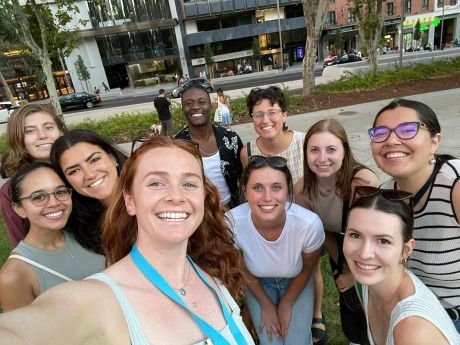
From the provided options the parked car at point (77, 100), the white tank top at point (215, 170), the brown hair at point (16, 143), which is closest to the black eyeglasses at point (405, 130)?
the white tank top at point (215, 170)

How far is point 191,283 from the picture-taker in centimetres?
168

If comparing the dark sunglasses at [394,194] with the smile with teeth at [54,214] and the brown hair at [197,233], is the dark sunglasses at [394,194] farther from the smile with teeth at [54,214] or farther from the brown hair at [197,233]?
the smile with teeth at [54,214]

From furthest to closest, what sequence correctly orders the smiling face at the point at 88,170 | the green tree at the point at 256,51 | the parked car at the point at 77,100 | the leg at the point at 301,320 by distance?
the green tree at the point at 256,51 < the parked car at the point at 77,100 < the leg at the point at 301,320 < the smiling face at the point at 88,170

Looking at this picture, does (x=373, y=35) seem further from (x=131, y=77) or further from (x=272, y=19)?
(x=131, y=77)

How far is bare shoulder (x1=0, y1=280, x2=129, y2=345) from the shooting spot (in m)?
1.03

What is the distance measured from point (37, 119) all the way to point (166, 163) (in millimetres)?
2084

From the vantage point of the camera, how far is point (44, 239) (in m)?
2.23

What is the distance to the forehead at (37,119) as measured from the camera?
2.93 metres

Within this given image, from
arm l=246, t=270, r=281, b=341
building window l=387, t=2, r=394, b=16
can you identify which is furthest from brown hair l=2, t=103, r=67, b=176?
building window l=387, t=2, r=394, b=16

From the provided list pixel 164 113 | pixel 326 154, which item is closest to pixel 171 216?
pixel 326 154

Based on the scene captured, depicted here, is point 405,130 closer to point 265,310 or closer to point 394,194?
point 394,194

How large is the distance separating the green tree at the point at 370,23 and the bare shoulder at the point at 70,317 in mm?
16779

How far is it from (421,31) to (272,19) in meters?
23.0

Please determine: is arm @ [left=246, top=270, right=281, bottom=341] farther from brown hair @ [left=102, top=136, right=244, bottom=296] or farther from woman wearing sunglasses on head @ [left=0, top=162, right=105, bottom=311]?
woman wearing sunglasses on head @ [left=0, top=162, right=105, bottom=311]
